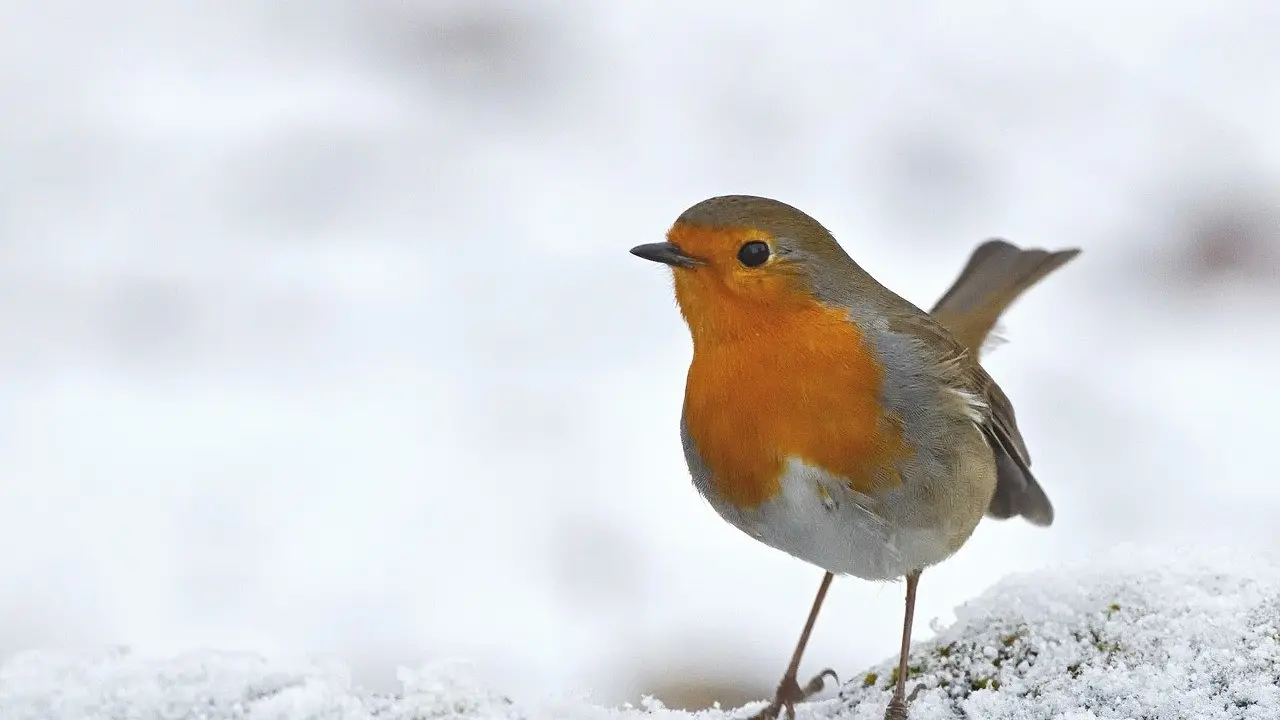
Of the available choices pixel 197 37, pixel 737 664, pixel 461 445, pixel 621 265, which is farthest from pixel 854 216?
pixel 197 37

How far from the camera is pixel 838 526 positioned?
2691 mm

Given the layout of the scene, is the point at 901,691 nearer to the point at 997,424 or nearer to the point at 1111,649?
the point at 1111,649

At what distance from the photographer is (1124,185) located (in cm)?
698

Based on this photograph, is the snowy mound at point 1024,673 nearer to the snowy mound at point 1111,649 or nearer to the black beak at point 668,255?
the snowy mound at point 1111,649

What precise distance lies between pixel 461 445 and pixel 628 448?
0.65 metres

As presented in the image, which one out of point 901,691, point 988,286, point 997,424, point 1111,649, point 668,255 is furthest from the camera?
point 988,286

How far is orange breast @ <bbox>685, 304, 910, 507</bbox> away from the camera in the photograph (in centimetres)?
267

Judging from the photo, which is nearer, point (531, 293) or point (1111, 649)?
point (1111, 649)

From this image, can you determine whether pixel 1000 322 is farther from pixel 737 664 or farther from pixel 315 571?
pixel 315 571

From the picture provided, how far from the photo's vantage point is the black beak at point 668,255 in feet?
9.08

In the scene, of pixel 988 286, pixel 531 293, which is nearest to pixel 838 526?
pixel 988 286

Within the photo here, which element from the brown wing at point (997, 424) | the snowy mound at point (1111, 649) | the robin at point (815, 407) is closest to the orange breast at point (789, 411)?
the robin at point (815, 407)

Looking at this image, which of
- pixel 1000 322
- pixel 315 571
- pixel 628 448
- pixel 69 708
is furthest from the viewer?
pixel 628 448

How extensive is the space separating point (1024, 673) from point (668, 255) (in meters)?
1.04
